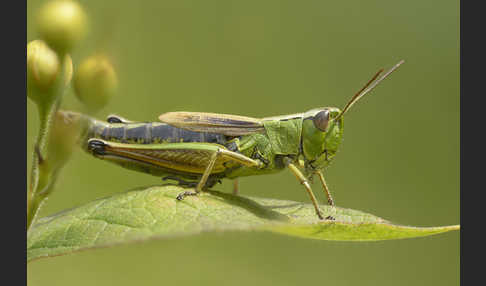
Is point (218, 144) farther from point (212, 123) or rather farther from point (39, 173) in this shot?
point (39, 173)

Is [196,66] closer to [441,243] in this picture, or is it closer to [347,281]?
[347,281]

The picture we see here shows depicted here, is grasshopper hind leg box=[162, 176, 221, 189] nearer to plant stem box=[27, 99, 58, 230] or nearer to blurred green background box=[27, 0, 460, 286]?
plant stem box=[27, 99, 58, 230]

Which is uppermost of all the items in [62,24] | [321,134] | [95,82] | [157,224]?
[62,24]

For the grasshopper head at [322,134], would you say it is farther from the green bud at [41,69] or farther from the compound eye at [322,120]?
the green bud at [41,69]

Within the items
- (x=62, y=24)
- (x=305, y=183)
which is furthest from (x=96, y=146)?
(x=62, y=24)

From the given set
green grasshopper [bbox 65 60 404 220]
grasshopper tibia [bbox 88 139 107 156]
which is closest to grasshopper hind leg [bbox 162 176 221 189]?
green grasshopper [bbox 65 60 404 220]

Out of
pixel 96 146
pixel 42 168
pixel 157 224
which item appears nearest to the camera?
pixel 42 168
